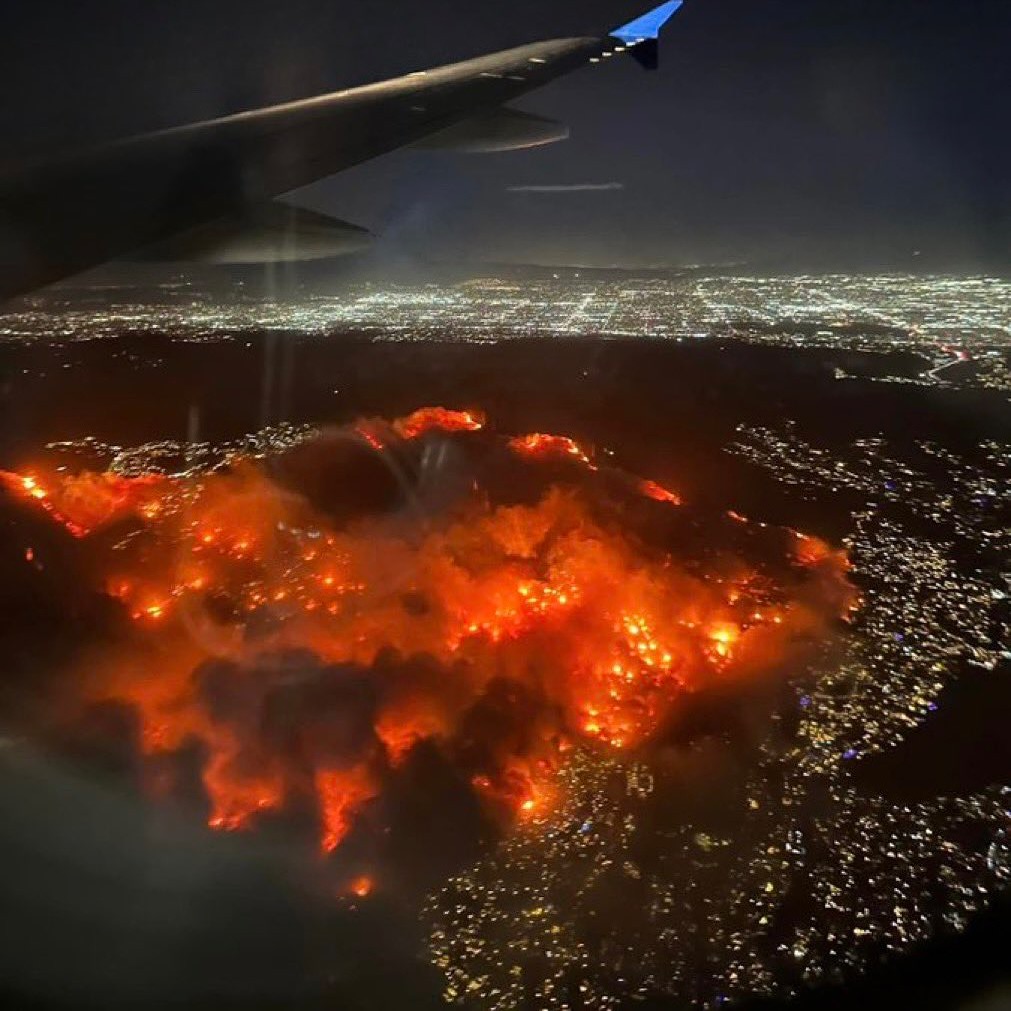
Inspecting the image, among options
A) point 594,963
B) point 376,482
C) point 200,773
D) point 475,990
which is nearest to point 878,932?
point 594,963

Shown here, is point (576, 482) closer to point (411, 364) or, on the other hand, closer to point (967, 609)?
point (967, 609)

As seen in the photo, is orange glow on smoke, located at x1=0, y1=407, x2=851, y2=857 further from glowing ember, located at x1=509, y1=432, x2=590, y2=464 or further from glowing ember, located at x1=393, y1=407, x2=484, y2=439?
glowing ember, located at x1=393, y1=407, x2=484, y2=439

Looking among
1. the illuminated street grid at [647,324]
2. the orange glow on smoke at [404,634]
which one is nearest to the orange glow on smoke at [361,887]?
the orange glow on smoke at [404,634]

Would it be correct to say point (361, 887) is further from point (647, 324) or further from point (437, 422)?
point (647, 324)

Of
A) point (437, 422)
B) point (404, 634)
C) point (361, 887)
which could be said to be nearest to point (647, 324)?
point (437, 422)

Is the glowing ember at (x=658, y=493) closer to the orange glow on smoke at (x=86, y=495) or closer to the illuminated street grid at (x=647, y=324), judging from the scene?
the orange glow on smoke at (x=86, y=495)

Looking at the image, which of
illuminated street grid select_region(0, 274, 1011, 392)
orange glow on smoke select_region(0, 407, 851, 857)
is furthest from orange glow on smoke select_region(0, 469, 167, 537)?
illuminated street grid select_region(0, 274, 1011, 392)
